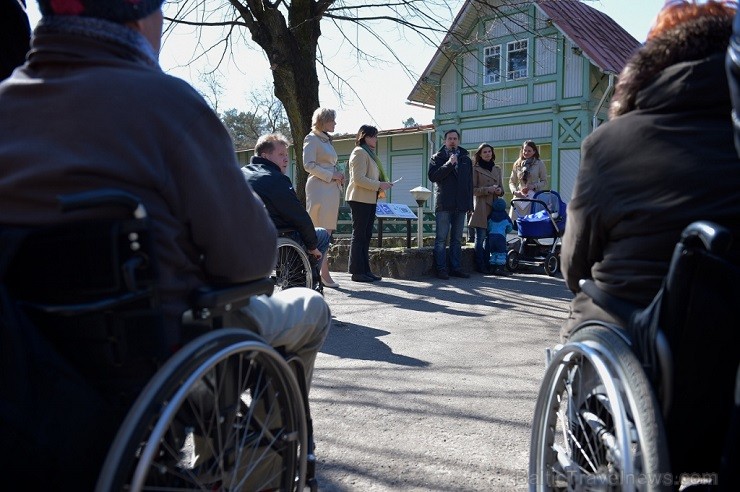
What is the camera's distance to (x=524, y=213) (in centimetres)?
1166

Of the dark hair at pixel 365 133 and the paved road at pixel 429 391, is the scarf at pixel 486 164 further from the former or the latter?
the paved road at pixel 429 391

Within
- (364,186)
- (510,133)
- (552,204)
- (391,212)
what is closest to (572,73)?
(510,133)

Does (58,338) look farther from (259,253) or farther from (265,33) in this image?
(265,33)

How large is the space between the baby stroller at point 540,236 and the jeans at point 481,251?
1.30ft

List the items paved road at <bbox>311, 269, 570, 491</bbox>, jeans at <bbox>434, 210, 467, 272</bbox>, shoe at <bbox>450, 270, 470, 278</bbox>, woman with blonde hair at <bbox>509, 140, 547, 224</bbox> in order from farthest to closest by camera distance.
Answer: woman with blonde hair at <bbox>509, 140, 547, 224</bbox>, shoe at <bbox>450, 270, 470, 278</bbox>, jeans at <bbox>434, 210, 467, 272</bbox>, paved road at <bbox>311, 269, 570, 491</bbox>

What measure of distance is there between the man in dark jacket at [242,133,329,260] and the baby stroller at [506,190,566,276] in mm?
5312

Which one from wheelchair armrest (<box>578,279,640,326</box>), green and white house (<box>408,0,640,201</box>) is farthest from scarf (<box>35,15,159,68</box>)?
green and white house (<box>408,0,640,201</box>)

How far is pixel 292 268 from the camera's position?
6293mm

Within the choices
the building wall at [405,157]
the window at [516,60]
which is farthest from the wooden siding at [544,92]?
the building wall at [405,157]

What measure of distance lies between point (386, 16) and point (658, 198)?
1292 centimetres

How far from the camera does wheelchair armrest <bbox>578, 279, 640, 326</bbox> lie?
6.71 ft

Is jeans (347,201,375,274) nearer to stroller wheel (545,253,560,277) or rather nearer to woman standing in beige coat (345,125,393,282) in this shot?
woman standing in beige coat (345,125,393,282)

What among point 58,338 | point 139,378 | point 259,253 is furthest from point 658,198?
point 58,338

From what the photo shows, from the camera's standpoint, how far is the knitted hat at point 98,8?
6.22 ft
